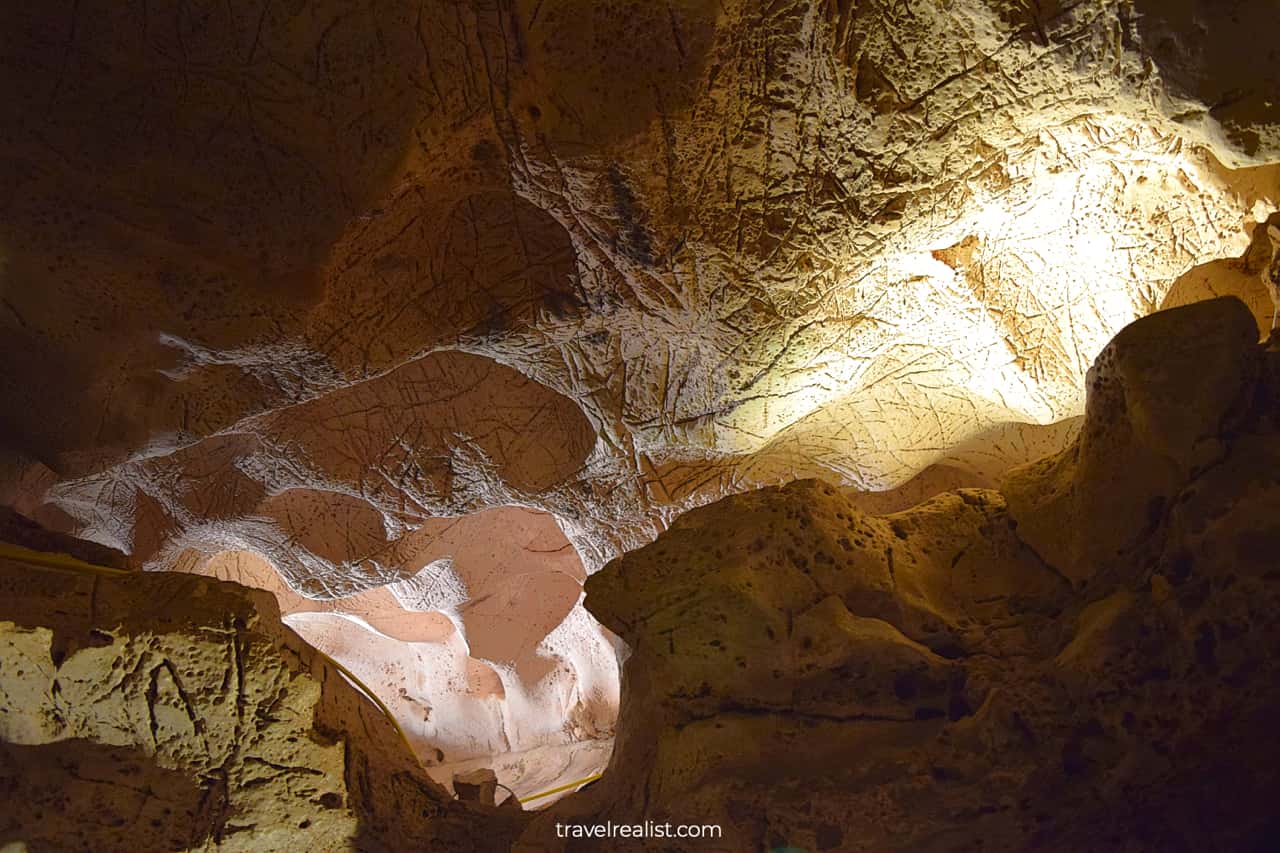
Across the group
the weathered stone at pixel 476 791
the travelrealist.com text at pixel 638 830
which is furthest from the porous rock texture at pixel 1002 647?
the weathered stone at pixel 476 791

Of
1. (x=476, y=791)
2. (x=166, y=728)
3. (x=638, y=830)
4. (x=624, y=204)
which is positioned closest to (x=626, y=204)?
(x=624, y=204)

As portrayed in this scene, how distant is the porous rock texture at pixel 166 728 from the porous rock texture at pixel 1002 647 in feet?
2.07

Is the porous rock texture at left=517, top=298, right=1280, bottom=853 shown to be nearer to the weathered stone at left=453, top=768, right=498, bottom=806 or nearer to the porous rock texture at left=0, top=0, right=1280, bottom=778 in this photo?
the porous rock texture at left=0, top=0, right=1280, bottom=778

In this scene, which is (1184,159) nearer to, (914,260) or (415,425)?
(914,260)

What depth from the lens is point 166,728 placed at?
224 centimetres

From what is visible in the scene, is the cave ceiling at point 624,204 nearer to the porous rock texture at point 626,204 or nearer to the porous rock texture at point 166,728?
the porous rock texture at point 626,204

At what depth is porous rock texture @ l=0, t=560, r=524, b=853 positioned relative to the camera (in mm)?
2131

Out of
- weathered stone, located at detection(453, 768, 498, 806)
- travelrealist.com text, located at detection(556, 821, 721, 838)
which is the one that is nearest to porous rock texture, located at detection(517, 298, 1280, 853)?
travelrealist.com text, located at detection(556, 821, 721, 838)

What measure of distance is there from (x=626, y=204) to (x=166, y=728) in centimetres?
192

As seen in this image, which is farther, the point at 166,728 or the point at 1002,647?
the point at 166,728

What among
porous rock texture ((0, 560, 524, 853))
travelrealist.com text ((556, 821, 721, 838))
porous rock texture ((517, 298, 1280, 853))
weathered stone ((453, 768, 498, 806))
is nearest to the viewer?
porous rock texture ((517, 298, 1280, 853))

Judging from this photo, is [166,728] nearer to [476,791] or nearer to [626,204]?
[476,791]

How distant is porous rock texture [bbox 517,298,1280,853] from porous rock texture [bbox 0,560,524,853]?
2.07 feet

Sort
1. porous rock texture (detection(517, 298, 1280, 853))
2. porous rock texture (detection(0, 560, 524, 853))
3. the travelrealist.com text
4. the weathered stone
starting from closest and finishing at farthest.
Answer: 1. porous rock texture (detection(517, 298, 1280, 853))
2. the travelrealist.com text
3. porous rock texture (detection(0, 560, 524, 853))
4. the weathered stone
